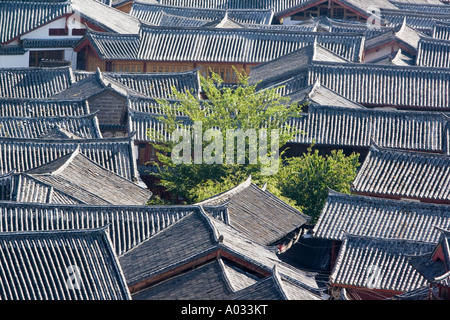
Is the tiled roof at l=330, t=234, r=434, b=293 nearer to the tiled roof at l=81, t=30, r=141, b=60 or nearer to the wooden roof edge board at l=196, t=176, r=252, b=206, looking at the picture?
the wooden roof edge board at l=196, t=176, r=252, b=206

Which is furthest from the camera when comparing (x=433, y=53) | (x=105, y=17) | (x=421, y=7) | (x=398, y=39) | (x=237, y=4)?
(x=421, y=7)

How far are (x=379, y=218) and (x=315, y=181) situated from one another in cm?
500

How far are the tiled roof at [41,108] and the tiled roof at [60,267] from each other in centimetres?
1825

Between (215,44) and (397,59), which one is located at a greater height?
(215,44)

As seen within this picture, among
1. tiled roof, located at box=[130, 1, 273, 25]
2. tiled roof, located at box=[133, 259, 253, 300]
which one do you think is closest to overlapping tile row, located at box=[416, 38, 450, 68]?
tiled roof, located at box=[130, 1, 273, 25]

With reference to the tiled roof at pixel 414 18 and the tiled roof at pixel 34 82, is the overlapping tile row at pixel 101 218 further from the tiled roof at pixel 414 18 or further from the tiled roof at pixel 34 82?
the tiled roof at pixel 414 18

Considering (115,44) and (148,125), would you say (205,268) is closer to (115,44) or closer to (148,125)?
(148,125)

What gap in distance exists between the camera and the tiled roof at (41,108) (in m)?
49.0

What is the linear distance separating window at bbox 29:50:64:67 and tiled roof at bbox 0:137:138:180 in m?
21.9

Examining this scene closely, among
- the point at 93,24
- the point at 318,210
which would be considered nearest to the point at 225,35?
the point at 93,24

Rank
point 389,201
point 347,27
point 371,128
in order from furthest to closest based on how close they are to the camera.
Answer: point 347,27
point 371,128
point 389,201

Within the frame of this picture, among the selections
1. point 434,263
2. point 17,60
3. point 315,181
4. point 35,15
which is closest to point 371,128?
point 315,181

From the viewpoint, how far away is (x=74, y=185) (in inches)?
1512

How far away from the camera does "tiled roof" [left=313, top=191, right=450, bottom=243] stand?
1462 inches
